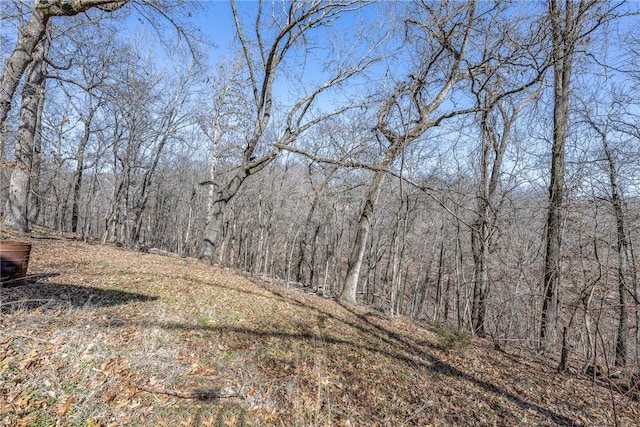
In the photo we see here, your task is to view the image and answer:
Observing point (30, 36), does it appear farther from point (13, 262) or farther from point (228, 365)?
point (228, 365)

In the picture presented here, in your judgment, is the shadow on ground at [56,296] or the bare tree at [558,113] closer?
the shadow on ground at [56,296]

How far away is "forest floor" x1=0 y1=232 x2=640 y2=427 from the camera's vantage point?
3.02 m

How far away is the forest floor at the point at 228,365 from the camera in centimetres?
302

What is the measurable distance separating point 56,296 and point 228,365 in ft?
9.31

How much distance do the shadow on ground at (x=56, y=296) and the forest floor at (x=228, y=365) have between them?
2 cm

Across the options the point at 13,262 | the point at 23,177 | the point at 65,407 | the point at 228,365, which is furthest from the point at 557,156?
the point at 23,177

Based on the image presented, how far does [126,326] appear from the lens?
432 centimetres

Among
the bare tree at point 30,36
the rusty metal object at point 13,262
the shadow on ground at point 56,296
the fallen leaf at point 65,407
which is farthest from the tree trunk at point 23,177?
the fallen leaf at point 65,407

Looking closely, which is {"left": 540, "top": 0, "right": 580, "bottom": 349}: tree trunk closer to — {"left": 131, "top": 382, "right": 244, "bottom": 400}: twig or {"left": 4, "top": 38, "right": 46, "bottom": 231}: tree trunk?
{"left": 131, "top": 382, "right": 244, "bottom": 400}: twig

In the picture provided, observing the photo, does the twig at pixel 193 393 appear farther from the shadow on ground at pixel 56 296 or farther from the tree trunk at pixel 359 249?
the tree trunk at pixel 359 249

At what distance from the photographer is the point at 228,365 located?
4.12 m

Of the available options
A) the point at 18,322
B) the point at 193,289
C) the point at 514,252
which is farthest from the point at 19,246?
the point at 514,252

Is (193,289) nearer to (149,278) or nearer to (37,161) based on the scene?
(149,278)

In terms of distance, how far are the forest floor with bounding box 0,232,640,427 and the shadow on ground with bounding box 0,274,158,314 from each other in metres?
0.02
